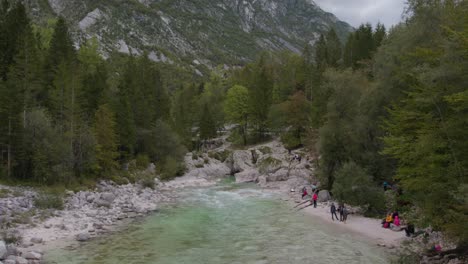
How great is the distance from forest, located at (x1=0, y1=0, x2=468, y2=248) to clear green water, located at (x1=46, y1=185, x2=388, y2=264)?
495cm

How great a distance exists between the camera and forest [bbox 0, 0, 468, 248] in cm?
1723

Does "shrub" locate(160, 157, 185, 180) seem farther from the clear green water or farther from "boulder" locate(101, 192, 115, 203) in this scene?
the clear green water

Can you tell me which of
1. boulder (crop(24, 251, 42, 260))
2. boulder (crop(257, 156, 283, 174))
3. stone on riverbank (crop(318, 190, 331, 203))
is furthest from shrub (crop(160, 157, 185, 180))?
boulder (crop(24, 251, 42, 260))

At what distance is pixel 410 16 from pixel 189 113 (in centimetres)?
6153

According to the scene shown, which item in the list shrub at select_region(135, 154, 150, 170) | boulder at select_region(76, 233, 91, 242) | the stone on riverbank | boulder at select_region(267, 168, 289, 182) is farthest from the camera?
shrub at select_region(135, 154, 150, 170)

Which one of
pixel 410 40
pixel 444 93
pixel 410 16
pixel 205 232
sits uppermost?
pixel 410 16

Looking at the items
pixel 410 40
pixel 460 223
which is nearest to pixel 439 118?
pixel 460 223

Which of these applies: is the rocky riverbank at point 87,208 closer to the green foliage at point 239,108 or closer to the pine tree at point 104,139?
the pine tree at point 104,139

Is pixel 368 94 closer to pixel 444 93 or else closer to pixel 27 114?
pixel 444 93

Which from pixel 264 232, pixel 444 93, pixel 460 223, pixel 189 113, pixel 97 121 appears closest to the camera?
pixel 460 223

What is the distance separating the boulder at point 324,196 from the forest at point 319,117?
2184 mm

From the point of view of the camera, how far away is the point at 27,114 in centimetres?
3544

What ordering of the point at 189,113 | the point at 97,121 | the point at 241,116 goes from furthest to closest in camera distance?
the point at 189,113 < the point at 241,116 < the point at 97,121

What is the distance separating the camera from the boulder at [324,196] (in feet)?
120
